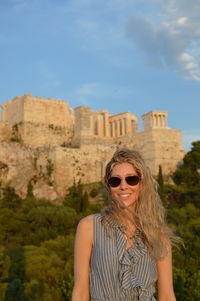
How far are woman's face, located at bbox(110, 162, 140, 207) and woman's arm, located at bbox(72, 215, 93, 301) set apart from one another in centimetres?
35

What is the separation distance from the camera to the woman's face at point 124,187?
8.36ft

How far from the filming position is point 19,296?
10727 millimetres

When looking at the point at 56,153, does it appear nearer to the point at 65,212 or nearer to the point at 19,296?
the point at 65,212

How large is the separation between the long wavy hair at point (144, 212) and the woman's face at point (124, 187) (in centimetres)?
3

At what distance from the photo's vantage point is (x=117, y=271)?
89.1 inches

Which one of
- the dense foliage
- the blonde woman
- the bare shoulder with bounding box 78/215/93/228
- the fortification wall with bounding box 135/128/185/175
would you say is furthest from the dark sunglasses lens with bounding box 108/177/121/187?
the fortification wall with bounding box 135/128/185/175

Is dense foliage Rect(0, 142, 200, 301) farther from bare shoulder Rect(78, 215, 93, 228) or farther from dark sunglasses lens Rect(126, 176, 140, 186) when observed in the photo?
bare shoulder Rect(78, 215, 93, 228)

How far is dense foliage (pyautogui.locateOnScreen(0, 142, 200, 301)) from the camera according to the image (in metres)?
11.2

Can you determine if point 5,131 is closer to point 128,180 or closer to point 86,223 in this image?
point 128,180

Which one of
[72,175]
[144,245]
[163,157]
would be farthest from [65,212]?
[144,245]

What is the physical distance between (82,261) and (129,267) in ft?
0.92

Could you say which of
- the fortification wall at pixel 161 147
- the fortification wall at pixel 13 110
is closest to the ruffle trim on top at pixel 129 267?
the fortification wall at pixel 161 147

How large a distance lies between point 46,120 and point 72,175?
28.5ft

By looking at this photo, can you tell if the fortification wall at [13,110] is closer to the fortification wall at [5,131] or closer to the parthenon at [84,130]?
the parthenon at [84,130]
